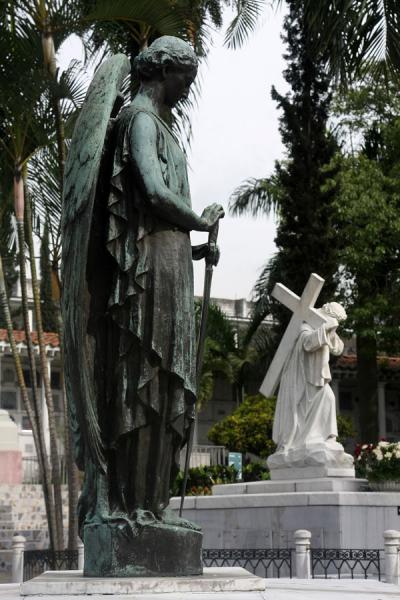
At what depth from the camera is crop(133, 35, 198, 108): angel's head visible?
512 centimetres

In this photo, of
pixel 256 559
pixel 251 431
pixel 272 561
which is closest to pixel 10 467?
pixel 251 431

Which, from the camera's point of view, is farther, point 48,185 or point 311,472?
point 48,185

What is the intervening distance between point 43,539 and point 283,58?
46.0 ft

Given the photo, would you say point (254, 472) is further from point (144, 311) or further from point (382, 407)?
point (382, 407)

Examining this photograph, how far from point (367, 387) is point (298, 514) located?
58.7 ft

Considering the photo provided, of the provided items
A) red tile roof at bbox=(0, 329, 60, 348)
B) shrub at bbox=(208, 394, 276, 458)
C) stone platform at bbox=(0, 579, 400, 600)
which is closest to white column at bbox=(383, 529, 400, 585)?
stone platform at bbox=(0, 579, 400, 600)

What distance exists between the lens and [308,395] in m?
14.2

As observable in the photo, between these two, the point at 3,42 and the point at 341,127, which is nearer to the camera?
the point at 3,42

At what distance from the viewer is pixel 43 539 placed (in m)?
22.2

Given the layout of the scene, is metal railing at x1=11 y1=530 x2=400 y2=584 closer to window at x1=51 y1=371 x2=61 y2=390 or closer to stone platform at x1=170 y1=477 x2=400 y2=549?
stone platform at x1=170 y1=477 x2=400 y2=549

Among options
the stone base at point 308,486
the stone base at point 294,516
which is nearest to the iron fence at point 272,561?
the stone base at point 294,516

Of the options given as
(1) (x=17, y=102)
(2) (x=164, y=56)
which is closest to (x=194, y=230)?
(2) (x=164, y=56)

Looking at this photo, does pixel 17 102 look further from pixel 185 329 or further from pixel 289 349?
pixel 185 329

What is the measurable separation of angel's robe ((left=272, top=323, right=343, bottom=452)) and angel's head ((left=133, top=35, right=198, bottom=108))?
897 cm
